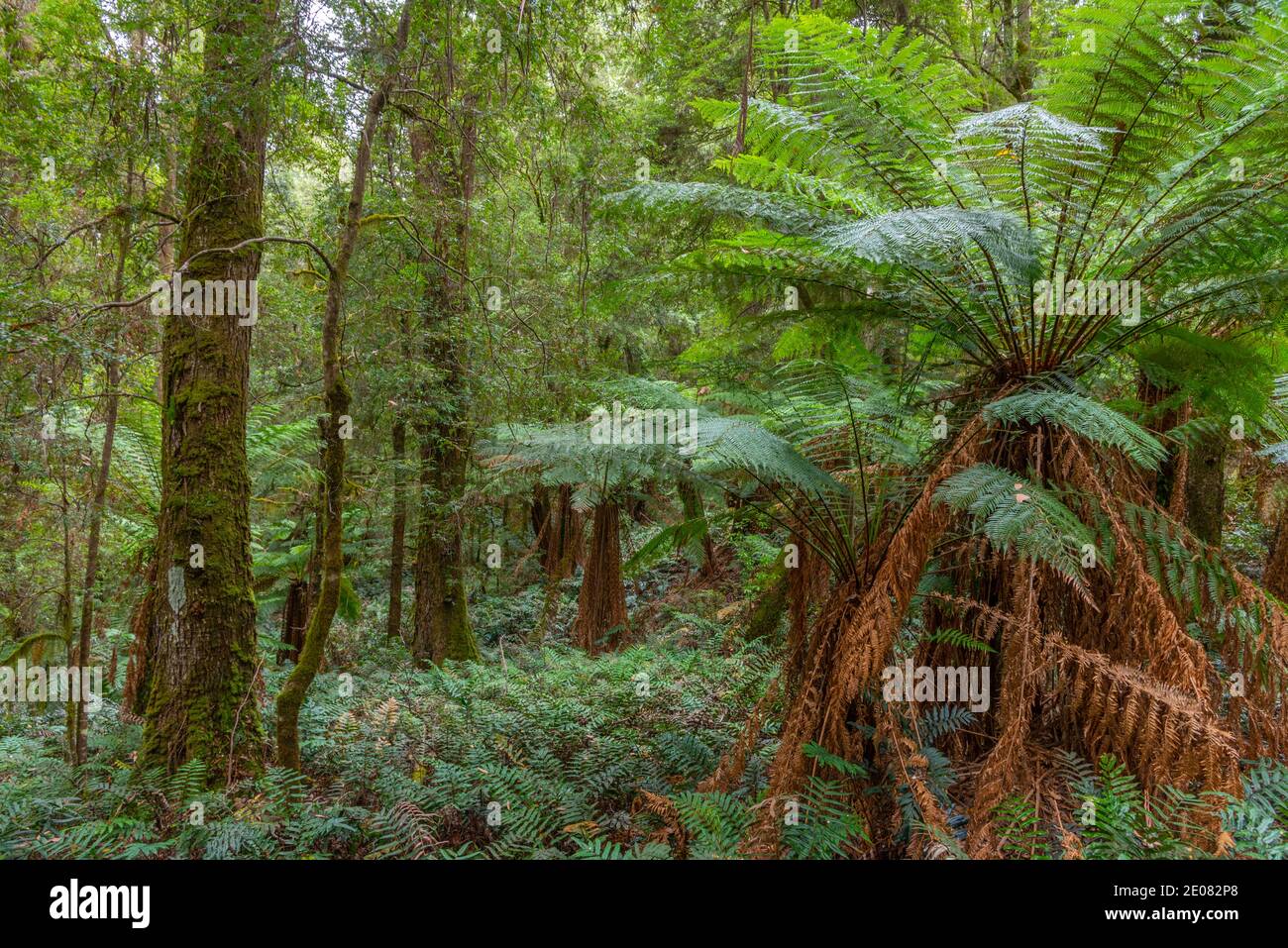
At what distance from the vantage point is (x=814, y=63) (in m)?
2.46

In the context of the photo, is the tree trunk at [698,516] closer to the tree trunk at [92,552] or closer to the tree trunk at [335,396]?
the tree trunk at [335,396]

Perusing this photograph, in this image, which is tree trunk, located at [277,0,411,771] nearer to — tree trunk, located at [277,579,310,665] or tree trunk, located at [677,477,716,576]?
tree trunk, located at [677,477,716,576]

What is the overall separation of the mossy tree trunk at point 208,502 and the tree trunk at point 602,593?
13.2ft

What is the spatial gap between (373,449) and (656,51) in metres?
4.97

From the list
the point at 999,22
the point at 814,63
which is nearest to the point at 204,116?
the point at 814,63
